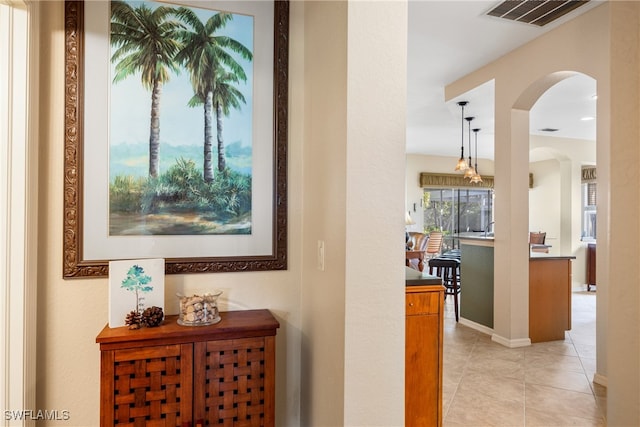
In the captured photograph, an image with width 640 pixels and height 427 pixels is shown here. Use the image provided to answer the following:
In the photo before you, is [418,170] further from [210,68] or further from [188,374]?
[188,374]

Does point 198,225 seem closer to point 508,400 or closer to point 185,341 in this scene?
point 185,341

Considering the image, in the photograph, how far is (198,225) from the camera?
5.82 ft

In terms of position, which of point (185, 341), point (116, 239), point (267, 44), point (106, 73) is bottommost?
point (185, 341)

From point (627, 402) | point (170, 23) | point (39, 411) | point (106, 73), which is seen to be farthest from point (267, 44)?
point (627, 402)

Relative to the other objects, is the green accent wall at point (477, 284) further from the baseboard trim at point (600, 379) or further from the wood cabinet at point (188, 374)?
the wood cabinet at point (188, 374)

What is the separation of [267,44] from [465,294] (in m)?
3.72

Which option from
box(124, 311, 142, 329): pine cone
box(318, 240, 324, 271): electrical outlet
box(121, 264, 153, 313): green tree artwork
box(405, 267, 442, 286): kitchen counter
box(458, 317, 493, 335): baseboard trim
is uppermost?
box(318, 240, 324, 271): electrical outlet

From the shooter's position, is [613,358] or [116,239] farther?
[613,358]

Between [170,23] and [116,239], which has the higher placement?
[170,23]

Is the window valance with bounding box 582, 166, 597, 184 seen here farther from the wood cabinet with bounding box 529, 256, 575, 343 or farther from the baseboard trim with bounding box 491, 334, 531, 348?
the baseboard trim with bounding box 491, 334, 531, 348

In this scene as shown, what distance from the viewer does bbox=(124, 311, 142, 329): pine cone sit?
59.7 inches

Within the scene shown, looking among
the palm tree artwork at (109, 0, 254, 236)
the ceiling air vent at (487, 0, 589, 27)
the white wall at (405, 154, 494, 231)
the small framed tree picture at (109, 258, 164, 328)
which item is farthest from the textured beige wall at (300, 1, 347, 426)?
the white wall at (405, 154, 494, 231)

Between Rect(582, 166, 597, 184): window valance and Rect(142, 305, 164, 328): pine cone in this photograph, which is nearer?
Rect(142, 305, 164, 328): pine cone

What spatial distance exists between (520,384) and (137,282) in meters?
2.75
